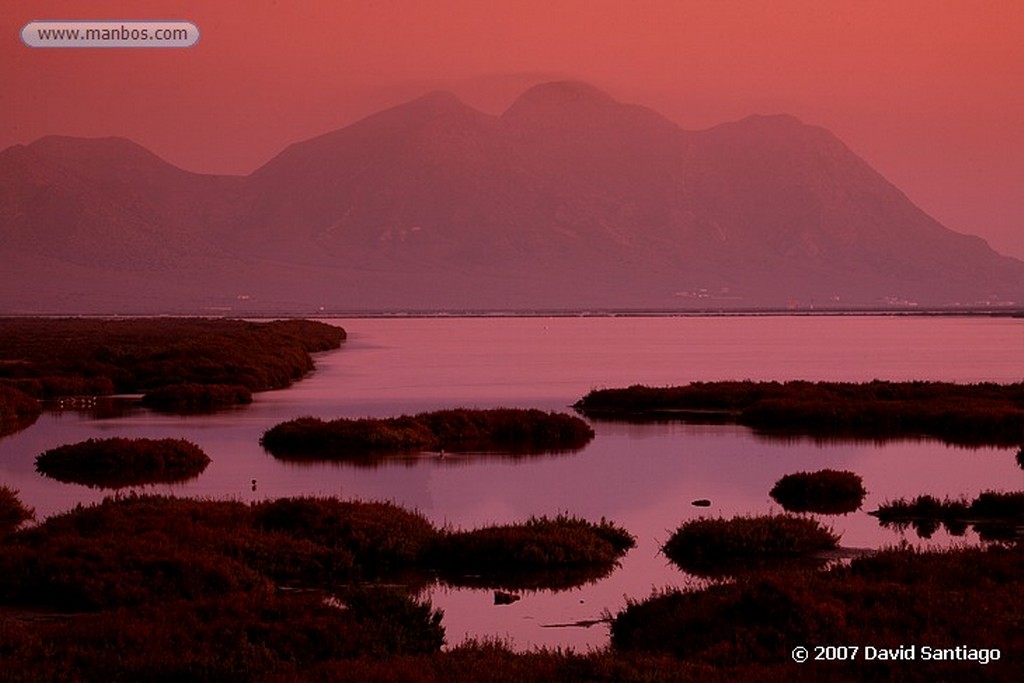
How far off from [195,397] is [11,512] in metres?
39.6

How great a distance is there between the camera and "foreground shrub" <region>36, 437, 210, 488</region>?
147ft

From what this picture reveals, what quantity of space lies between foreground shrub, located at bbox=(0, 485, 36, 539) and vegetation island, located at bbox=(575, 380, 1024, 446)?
109ft

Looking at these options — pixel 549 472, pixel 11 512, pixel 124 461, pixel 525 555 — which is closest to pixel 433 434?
pixel 549 472

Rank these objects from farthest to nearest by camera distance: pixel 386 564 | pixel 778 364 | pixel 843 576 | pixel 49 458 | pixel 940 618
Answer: pixel 778 364
pixel 49 458
pixel 386 564
pixel 843 576
pixel 940 618

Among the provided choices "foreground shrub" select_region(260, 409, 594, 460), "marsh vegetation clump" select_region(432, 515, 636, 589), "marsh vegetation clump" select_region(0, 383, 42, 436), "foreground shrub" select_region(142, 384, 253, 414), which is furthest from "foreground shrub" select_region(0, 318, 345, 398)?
"marsh vegetation clump" select_region(432, 515, 636, 589)

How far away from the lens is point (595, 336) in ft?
627

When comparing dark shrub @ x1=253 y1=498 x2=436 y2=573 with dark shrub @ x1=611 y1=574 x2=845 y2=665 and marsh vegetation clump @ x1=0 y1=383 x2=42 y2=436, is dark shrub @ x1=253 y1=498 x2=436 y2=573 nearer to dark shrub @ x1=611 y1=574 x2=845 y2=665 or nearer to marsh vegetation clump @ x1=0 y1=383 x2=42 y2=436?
dark shrub @ x1=611 y1=574 x2=845 y2=665

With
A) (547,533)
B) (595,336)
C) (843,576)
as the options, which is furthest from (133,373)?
(595,336)

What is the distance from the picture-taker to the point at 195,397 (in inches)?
2926

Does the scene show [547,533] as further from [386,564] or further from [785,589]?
[785,589]

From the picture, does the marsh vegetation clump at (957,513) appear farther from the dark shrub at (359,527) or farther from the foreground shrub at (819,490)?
the dark shrub at (359,527)

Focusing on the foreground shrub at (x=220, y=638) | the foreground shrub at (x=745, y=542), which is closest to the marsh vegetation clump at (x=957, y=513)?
the foreground shrub at (x=745, y=542)

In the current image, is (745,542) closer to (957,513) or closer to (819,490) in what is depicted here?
(957,513)

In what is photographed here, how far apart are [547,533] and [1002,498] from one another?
12246 millimetres
